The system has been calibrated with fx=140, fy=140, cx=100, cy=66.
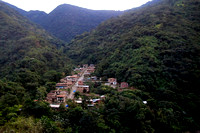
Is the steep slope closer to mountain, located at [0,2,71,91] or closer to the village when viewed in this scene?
mountain, located at [0,2,71,91]

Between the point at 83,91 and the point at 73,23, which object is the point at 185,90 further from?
the point at 73,23

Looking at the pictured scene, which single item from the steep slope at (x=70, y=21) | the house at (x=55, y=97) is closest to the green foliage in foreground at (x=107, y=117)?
the house at (x=55, y=97)

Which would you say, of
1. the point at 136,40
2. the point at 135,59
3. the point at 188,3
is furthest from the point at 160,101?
the point at 188,3

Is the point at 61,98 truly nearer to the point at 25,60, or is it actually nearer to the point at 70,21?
the point at 25,60

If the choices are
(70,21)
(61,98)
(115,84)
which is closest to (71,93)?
(61,98)

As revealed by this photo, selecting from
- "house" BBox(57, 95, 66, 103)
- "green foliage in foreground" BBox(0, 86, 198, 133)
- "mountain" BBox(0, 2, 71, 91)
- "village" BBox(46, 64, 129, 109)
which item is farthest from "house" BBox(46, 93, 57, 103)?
"green foliage in foreground" BBox(0, 86, 198, 133)
